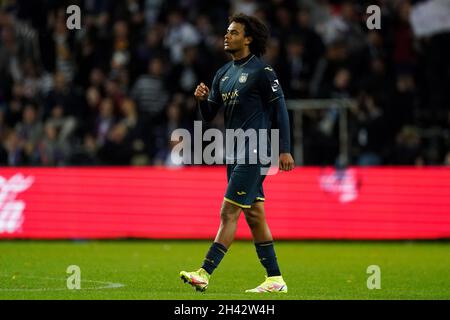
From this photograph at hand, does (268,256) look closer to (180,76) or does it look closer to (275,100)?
(275,100)

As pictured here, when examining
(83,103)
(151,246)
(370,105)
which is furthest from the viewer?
(83,103)

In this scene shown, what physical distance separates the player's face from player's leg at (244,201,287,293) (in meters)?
1.48

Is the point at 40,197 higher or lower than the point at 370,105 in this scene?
lower

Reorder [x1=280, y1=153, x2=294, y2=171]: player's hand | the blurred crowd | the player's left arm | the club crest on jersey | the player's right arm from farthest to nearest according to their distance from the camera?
the blurred crowd
the player's right arm
the club crest on jersey
the player's left arm
[x1=280, y1=153, x2=294, y2=171]: player's hand

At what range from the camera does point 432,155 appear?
2045 centimetres

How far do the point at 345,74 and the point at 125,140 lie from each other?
4.18 meters

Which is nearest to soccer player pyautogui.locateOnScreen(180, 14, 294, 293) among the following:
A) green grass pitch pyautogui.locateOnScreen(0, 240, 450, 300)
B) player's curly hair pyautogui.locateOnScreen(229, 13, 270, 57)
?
player's curly hair pyautogui.locateOnScreen(229, 13, 270, 57)

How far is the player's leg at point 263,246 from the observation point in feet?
34.4

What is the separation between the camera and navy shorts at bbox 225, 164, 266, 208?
10312 millimetres

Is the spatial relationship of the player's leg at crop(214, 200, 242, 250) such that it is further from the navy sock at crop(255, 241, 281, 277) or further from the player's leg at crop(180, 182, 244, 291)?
the navy sock at crop(255, 241, 281, 277)

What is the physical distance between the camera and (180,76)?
2164cm
